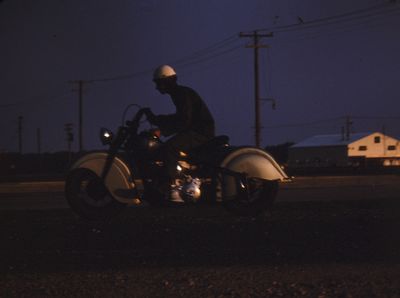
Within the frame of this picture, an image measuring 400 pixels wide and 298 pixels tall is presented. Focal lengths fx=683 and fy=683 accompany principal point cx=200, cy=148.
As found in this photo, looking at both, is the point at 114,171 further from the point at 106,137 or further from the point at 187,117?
the point at 187,117

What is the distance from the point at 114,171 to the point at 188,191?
0.99 m

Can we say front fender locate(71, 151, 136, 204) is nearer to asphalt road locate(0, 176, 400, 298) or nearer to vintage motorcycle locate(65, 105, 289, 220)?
vintage motorcycle locate(65, 105, 289, 220)

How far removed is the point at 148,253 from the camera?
688 centimetres

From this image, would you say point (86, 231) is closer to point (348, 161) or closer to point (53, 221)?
point (53, 221)

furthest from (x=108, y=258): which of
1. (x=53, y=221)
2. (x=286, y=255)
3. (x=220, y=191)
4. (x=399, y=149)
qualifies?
(x=399, y=149)

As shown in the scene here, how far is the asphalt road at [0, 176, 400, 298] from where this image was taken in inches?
206

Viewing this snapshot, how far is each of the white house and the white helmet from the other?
270 ft

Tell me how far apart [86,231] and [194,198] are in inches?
55.5

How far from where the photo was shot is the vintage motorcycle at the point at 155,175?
868 centimetres

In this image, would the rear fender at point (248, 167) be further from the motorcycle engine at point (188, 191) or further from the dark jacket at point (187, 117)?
the dark jacket at point (187, 117)

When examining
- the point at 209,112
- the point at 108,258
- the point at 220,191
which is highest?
the point at 209,112

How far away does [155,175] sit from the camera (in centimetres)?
873

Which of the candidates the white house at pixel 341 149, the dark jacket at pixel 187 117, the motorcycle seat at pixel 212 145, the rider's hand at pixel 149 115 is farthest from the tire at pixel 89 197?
the white house at pixel 341 149

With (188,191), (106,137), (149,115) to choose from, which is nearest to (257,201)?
(188,191)
